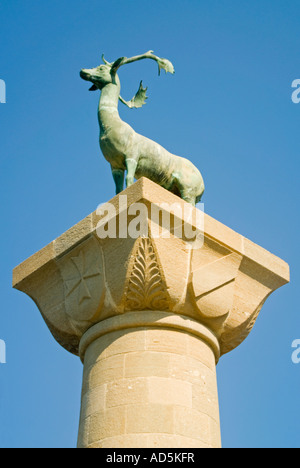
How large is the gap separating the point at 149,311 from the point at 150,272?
1.39ft

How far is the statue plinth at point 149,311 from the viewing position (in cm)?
765

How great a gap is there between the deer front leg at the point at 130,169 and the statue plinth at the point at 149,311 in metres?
0.70

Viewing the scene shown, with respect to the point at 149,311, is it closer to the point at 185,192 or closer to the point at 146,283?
the point at 146,283

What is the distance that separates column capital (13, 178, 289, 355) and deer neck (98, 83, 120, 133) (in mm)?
1440

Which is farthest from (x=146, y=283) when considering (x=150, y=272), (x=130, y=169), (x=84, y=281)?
(x=130, y=169)

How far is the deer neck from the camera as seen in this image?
9523 millimetres

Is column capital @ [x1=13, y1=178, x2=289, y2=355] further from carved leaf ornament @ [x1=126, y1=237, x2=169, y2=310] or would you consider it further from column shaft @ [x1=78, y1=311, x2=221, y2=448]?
column shaft @ [x1=78, y1=311, x2=221, y2=448]

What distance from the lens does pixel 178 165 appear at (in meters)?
9.62

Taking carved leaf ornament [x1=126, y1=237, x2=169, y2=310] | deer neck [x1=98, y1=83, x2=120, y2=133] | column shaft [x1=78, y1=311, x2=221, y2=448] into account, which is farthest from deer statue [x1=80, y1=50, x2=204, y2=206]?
column shaft [x1=78, y1=311, x2=221, y2=448]

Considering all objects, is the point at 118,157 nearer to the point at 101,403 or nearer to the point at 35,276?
the point at 35,276

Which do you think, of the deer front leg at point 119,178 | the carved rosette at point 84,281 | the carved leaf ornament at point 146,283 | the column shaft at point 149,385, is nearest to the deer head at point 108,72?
the deer front leg at point 119,178

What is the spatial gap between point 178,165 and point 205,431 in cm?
335

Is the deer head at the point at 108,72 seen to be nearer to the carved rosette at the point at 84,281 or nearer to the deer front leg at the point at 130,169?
the deer front leg at the point at 130,169

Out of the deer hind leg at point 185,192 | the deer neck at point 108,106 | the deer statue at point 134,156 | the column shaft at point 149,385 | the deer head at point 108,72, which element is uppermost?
the deer head at point 108,72
